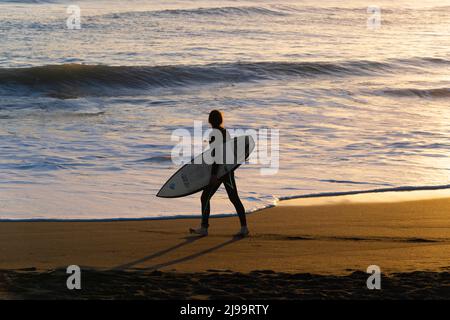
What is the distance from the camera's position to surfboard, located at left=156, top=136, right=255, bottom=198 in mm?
7980

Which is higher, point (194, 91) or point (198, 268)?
point (194, 91)

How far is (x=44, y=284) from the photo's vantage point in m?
6.04

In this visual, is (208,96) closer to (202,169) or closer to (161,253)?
(202,169)

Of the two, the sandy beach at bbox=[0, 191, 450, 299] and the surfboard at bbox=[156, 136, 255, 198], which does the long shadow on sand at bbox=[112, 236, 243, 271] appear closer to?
the sandy beach at bbox=[0, 191, 450, 299]

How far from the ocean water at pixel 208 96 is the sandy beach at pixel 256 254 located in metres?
0.72

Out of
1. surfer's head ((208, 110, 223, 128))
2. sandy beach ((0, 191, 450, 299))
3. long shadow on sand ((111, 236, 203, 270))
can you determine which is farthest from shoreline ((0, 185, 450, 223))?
surfer's head ((208, 110, 223, 128))

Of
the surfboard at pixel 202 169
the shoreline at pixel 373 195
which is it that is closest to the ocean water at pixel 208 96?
the shoreline at pixel 373 195

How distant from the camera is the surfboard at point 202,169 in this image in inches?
314

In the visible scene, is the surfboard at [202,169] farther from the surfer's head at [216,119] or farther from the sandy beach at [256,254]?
the sandy beach at [256,254]

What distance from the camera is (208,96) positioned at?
19734mm

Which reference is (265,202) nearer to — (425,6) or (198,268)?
(198,268)

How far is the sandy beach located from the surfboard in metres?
0.35
